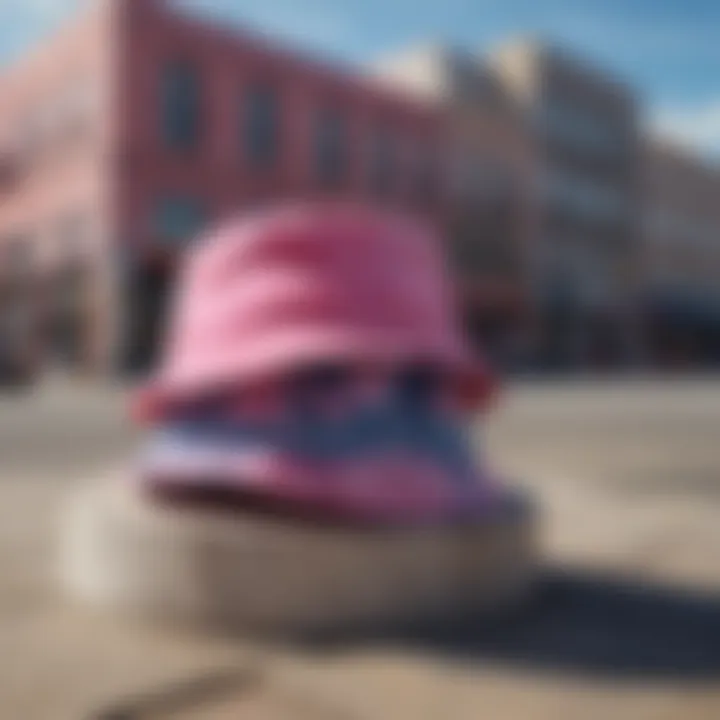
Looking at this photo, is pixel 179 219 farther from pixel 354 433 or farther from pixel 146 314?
pixel 354 433

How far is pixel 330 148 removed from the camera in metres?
33.1

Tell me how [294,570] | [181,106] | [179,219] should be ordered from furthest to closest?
[179,219] → [181,106] → [294,570]

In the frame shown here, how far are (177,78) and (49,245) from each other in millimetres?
6120

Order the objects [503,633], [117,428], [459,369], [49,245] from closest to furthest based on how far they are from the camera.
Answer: [503,633] < [459,369] < [117,428] < [49,245]

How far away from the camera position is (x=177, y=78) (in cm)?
2861

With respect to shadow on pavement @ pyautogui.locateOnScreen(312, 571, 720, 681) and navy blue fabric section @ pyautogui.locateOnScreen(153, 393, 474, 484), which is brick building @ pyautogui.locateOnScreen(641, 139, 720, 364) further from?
navy blue fabric section @ pyautogui.locateOnScreen(153, 393, 474, 484)

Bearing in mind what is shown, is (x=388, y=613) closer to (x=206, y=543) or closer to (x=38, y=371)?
(x=206, y=543)

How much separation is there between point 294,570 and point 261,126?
29083 millimetres

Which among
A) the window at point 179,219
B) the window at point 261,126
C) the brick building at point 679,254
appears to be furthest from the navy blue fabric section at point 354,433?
the brick building at point 679,254

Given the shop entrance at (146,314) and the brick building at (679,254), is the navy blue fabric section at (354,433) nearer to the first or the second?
the shop entrance at (146,314)

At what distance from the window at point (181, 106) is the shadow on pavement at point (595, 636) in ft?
86.7

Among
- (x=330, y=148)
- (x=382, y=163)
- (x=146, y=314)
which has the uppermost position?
(x=382, y=163)

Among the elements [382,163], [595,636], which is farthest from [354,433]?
[382,163]

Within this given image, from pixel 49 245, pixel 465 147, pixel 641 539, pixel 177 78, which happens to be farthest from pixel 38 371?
pixel 641 539
